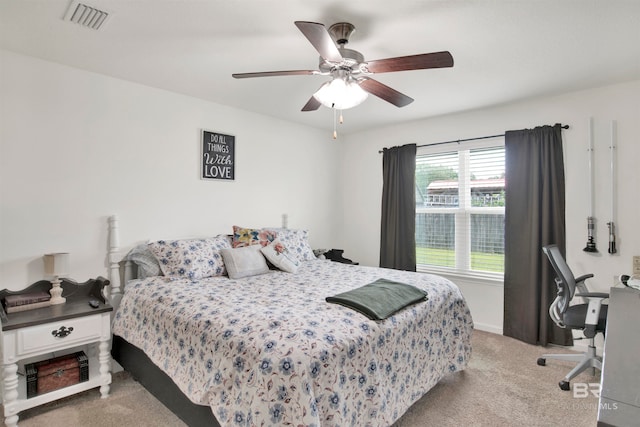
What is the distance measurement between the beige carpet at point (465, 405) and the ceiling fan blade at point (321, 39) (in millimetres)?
2129

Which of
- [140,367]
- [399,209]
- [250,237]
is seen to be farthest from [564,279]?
[140,367]

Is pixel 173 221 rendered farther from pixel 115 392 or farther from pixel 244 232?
pixel 115 392

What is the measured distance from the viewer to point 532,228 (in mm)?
3283

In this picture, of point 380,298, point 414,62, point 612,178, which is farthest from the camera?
point 612,178

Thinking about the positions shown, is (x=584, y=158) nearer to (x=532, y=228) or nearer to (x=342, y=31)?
(x=532, y=228)

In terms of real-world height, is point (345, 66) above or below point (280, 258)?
above

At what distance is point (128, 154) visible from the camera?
9.34 ft

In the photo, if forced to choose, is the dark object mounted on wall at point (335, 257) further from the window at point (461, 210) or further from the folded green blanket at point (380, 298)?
the folded green blanket at point (380, 298)

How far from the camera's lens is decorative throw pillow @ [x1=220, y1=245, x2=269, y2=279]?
2768 mm

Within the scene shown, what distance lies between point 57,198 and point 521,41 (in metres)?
3.35

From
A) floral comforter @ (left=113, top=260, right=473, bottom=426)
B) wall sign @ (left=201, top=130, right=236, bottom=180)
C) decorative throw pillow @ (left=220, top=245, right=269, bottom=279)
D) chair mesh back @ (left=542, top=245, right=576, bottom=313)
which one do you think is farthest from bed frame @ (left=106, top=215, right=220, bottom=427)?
chair mesh back @ (left=542, top=245, right=576, bottom=313)

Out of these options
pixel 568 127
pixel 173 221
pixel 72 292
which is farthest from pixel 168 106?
pixel 568 127

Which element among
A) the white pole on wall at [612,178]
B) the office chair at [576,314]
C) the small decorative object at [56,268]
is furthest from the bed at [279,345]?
the white pole on wall at [612,178]

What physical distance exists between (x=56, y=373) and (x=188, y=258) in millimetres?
1072
